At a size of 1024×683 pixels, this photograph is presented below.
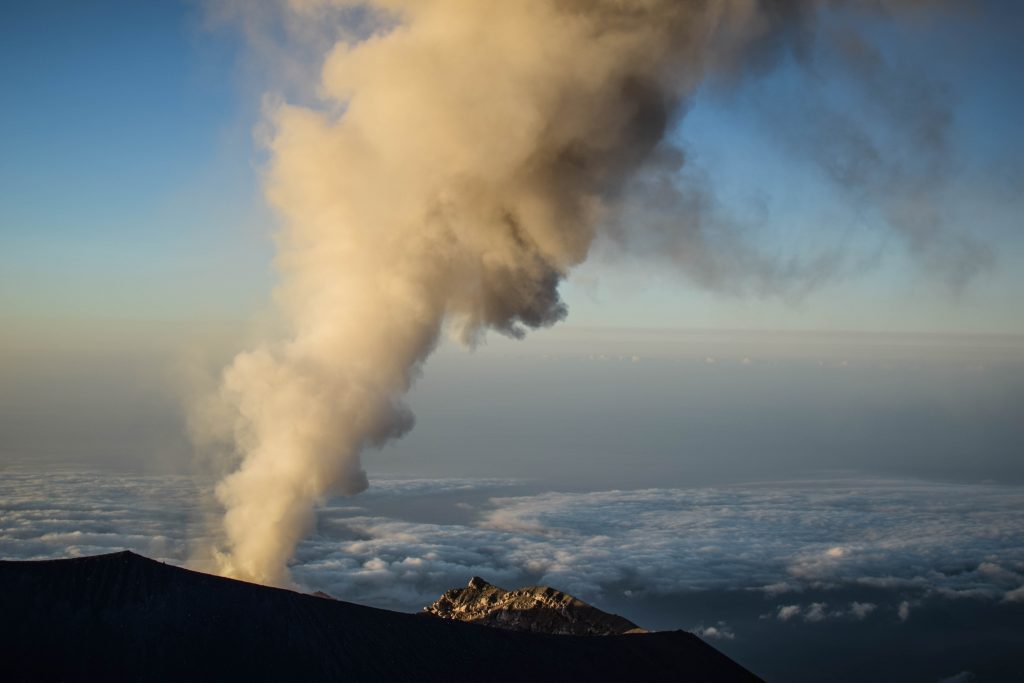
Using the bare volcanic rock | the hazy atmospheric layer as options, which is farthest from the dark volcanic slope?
the hazy atmospheric layer

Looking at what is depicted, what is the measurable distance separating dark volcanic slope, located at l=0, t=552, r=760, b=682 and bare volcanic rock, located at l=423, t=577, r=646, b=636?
686cm

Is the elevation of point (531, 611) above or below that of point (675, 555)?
below

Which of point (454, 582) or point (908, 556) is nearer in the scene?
point (454, 582)

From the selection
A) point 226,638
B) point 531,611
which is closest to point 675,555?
point 531,611

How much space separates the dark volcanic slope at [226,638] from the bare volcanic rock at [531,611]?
686 centimetres

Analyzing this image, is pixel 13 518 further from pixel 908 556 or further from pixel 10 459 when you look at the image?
pixel 908 556

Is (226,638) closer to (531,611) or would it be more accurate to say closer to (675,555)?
(531,611)

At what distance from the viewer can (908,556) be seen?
509ft

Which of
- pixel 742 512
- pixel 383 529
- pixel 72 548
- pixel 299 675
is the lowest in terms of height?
pixel 299 675

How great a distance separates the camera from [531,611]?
4731 cm

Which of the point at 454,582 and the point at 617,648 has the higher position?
the point at 454,582

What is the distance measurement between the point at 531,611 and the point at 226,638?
64.4 feet

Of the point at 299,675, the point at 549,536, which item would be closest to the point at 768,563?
the point at 549,536

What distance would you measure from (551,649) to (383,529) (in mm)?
100985
